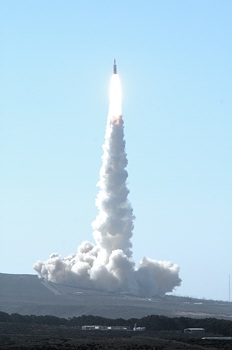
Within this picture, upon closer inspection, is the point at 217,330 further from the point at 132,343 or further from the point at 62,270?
the point at 62,270

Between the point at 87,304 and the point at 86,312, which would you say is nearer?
the point at 86,312

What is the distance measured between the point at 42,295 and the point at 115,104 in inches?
1636

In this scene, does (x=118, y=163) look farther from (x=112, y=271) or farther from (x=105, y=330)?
(x=105, y=330)

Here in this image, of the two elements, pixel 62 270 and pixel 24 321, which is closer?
pixel 24 321

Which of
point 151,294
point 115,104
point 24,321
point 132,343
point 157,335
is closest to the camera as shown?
point 132,343

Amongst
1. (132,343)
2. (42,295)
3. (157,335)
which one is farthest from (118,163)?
(132,343)

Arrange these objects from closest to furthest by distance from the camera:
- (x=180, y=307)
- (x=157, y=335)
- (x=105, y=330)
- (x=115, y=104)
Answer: (x=157, y=335), (x=105, y=330), (x=115, y=104), (x=180, y=307)

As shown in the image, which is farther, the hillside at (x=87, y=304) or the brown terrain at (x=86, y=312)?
the hillside at (x=87, y=304)

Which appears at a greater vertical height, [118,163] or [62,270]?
[118,163]

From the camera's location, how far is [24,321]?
118 m

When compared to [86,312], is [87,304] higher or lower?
higher

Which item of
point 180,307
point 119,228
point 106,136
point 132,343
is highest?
point 106,136

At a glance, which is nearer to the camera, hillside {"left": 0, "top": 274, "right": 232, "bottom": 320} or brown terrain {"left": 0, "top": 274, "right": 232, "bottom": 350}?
brown terrain {"left": 0, "top": 274, "right": 232, "bottom": 350}

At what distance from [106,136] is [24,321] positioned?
37285mm
